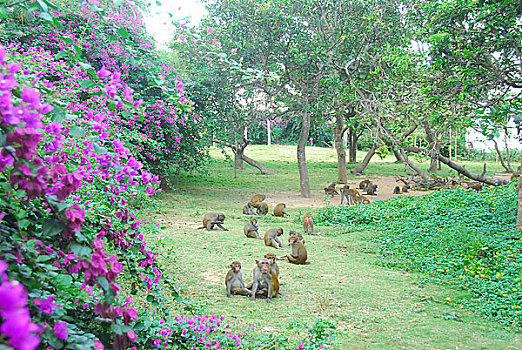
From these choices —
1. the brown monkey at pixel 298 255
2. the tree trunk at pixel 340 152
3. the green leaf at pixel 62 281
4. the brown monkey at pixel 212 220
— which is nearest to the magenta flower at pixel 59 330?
the green leaf at pixel 62 281

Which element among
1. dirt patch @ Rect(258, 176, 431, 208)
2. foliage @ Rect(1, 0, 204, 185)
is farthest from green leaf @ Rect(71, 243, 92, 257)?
dirt patch @ Rect(258, 176, 431, 208)

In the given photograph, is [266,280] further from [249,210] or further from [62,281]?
[249,210]

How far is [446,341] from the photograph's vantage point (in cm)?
429

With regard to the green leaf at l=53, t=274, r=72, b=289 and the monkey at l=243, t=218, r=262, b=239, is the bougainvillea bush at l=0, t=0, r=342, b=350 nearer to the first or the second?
the green leaf at l=53, t=274, r=72, b=289

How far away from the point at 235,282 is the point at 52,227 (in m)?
4.10

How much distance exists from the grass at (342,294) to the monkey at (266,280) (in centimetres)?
11

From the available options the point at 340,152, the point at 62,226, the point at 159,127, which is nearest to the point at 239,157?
the point at 340,152

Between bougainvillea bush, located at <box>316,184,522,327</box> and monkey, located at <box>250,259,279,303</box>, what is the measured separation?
8.17 feet

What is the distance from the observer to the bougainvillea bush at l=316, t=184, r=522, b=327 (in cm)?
575

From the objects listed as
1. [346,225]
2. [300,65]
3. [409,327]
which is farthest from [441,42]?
[300,65]

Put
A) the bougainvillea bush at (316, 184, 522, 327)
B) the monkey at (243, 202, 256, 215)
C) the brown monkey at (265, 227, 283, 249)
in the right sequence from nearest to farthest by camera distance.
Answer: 1. the bougainvillea bush at (316, 184, 522, 327)
2. the brown monkey at (265, 227, 283, 249)
3. the monkey at (243, 202, 256, 215)

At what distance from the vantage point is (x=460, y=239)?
784cm

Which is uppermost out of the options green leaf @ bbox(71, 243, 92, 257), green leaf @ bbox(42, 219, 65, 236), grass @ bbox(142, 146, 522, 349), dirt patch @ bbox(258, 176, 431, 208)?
→ green leaf @ bbox(42, 219, 65, 236)

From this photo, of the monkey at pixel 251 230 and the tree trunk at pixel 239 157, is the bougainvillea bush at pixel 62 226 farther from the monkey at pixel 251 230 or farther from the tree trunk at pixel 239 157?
the tree trunk at pixel 239 157
